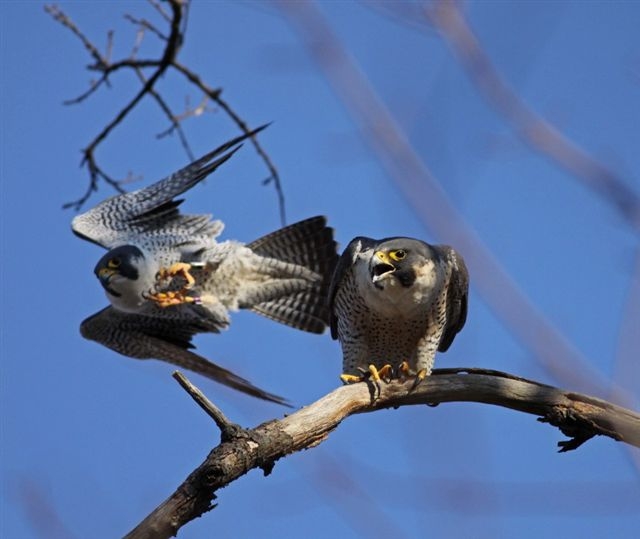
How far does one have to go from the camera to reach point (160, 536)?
10.8 ft

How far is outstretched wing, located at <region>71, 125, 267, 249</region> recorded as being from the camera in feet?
27.9

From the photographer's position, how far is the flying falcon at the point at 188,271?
8.24 metres

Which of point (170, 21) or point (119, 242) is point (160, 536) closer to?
point (170, 21)

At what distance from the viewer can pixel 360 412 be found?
4629mm

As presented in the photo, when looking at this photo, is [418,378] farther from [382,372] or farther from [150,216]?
[150,216]

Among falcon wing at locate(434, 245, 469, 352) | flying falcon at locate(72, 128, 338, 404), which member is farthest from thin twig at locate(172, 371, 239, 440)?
flying falcon at locate(72, 128, 338, 404)

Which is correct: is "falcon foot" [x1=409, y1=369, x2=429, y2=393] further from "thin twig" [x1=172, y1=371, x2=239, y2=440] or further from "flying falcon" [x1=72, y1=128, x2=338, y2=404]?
"flying falcon" [x1=72, y1=128, x2=338, y2=404]

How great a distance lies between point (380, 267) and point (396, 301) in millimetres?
197

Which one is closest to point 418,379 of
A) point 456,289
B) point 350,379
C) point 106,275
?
point 350,379

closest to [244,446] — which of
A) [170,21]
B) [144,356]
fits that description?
[170,21]

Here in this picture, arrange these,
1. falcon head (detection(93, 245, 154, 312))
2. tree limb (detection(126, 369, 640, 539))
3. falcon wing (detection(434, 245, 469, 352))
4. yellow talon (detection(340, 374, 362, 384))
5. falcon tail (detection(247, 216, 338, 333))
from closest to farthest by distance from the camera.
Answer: tree limb (detection(126, 369, 640, 539))
yellow talon (detection(340, 374, 362, 384))
falcon wing (detection(434, 245, 469, 352))
falcon head (detection(93, 245, 154, 312))
falcon tail (detection(247, 216, 338, 333))

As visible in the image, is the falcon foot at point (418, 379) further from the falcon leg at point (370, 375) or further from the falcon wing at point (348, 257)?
the falcon wing at point (348, 257)

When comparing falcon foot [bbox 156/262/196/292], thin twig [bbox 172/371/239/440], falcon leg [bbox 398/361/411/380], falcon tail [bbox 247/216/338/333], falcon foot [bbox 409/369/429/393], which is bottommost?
thin twig [bbox 172/371/239/440]

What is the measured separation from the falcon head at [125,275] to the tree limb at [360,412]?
3.81 meters
